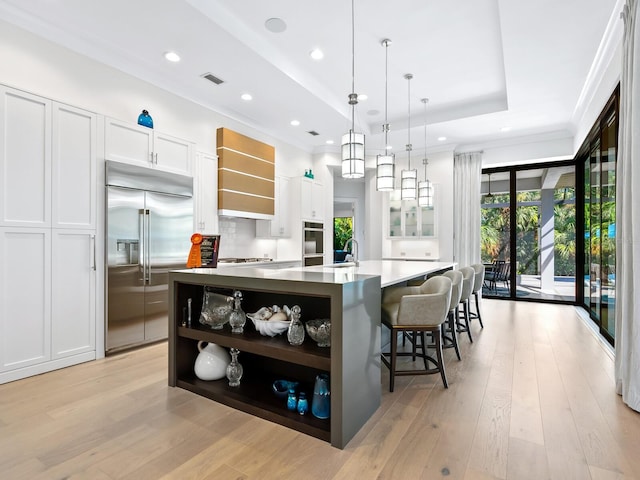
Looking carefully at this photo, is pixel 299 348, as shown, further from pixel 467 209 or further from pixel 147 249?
pixel 467 209

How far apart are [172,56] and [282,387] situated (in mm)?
3397

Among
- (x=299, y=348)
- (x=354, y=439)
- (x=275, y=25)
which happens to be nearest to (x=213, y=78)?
(x=275, y=25)

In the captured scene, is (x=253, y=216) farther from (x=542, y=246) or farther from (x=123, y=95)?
(x=542, y=246)

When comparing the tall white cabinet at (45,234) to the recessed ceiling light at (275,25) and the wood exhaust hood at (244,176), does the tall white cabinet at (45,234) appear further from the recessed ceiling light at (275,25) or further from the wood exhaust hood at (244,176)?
the recessed ceiling light at (275,25)

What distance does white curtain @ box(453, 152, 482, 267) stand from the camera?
6.57 m

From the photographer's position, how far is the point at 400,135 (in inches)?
242

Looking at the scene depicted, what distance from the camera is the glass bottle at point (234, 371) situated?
8.13 feet

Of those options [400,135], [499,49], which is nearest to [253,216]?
[400,135]

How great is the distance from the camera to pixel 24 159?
285 cm

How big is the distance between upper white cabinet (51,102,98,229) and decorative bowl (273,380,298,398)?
7.77 ft

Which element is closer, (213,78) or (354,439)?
(354,439)

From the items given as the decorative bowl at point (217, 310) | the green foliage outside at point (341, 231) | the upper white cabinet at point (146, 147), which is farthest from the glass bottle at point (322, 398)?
the green foliage outside at point (341, 231)

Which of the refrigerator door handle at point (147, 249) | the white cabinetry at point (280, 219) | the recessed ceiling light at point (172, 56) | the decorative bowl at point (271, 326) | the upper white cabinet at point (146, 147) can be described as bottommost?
the decorative bowl at point (271, 326)

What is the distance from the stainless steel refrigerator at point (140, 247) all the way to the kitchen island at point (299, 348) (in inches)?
46.5
